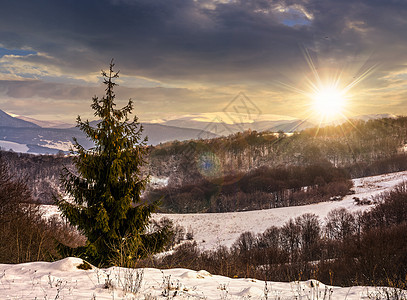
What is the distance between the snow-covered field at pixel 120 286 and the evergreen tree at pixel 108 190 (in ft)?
17.2

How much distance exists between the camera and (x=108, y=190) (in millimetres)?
12984

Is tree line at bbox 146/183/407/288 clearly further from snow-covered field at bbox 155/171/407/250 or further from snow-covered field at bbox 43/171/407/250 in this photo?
snow-covered field at bbox 43/171/407/250

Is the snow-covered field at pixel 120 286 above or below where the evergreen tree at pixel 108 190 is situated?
below

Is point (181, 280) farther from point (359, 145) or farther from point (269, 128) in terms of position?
point (269, 128)

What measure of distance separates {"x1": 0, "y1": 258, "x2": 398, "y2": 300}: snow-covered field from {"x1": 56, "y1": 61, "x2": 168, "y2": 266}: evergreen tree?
524 centimetres

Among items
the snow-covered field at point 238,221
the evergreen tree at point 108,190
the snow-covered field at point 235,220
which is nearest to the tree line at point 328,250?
the snow-covered field at point 238,221

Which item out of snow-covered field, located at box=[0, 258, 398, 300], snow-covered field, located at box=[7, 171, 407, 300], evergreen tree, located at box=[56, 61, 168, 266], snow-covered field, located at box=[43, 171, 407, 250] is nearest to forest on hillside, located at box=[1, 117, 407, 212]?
snow-covered field, located at box=[43, 171, 407, 250]

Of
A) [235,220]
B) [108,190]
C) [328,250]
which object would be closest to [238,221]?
[235,220]

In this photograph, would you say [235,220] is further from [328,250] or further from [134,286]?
[134,286]

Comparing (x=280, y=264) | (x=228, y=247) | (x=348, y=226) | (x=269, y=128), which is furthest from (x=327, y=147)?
(x=280, y=264)

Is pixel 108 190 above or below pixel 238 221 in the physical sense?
above

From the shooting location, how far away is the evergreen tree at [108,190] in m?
12.6

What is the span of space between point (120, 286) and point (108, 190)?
7503 mm

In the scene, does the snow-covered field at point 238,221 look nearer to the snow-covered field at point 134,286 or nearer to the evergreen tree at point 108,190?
the evergreen tree at point 108,190
